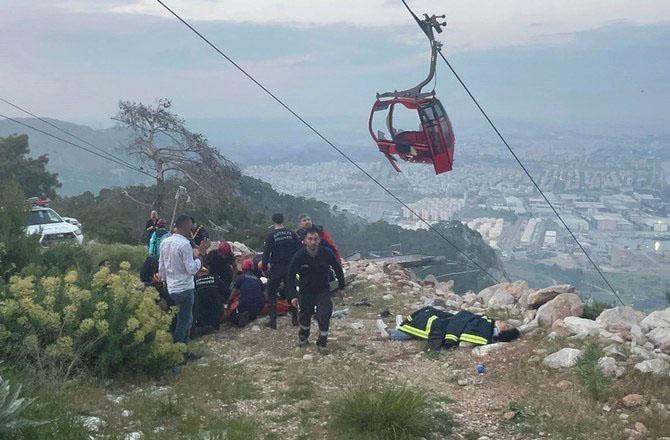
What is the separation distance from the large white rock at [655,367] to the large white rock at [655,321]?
122 cm

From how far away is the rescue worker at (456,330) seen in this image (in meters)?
8.08

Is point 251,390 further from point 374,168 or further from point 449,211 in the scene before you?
point 449,211

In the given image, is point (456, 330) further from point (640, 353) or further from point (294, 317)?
point (294, 317)

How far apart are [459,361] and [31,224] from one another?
13.1m

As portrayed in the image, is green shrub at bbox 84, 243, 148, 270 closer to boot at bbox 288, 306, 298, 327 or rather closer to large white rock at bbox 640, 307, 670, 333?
boot at bbox 288, 306, 298, 327

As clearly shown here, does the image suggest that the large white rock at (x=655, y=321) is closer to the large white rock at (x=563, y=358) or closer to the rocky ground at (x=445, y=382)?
the rocky ground at (x=445, y=382)

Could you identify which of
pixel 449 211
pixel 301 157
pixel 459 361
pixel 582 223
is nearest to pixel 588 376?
pixel 459 361

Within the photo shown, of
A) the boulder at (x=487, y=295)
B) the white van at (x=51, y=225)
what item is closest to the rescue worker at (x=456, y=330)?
the boulder at (x=487, y=295)

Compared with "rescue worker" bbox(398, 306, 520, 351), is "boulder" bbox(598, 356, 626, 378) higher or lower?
higher

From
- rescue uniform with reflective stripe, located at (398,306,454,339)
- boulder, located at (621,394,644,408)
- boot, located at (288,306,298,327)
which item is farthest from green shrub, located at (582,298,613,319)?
boot, located at (288,306,298,327)

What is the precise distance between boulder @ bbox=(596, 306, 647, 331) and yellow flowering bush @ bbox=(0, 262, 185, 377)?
16.7ft

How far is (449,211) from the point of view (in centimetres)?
5731

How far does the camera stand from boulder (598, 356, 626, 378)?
6465 millimetres

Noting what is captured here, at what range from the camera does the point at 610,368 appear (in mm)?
6516
